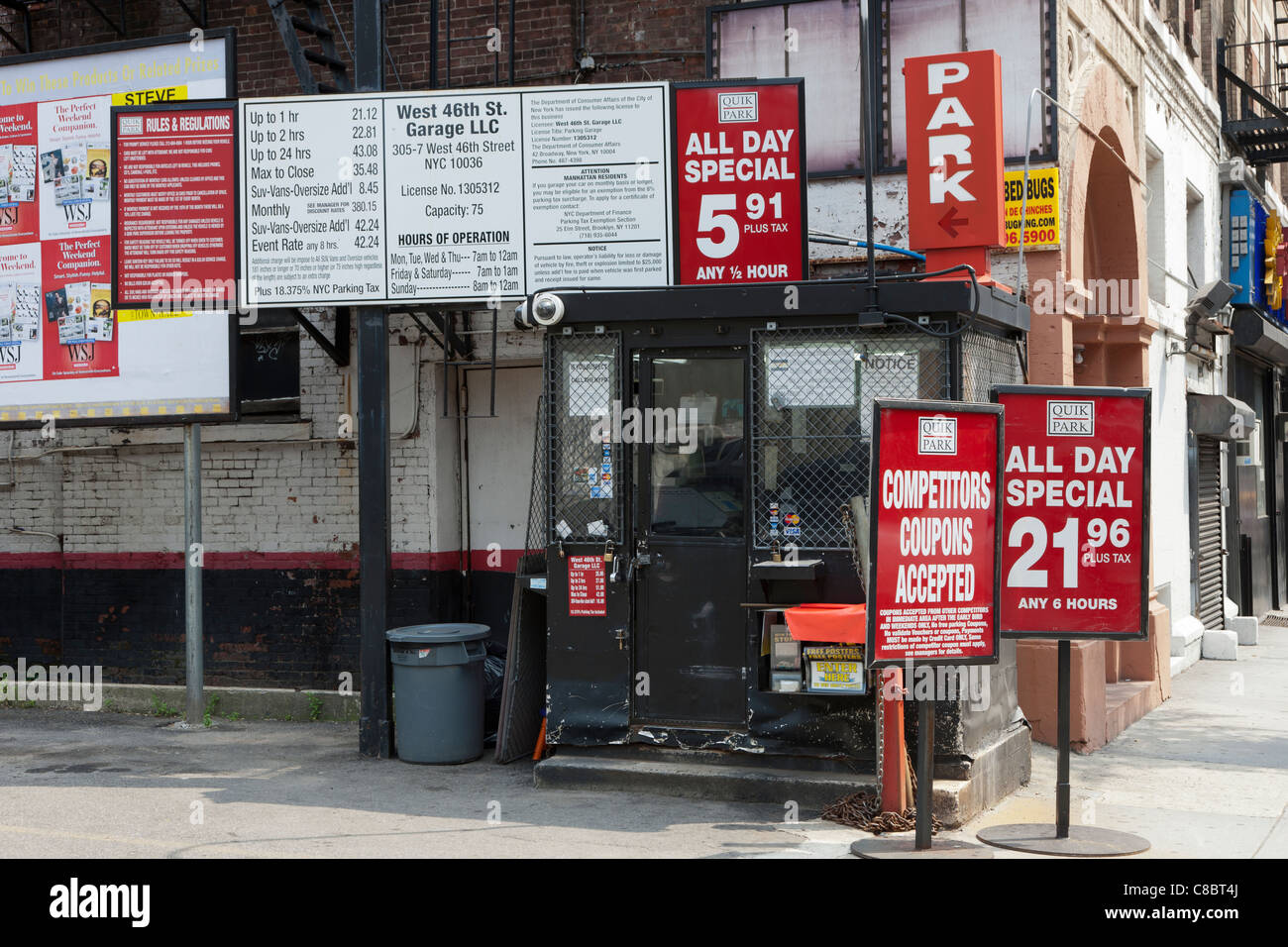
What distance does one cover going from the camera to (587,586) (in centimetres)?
867

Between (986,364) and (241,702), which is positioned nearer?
(986,364)

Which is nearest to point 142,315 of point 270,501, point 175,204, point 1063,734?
point 175,204

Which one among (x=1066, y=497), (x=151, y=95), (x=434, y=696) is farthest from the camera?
(x=151, y=95)

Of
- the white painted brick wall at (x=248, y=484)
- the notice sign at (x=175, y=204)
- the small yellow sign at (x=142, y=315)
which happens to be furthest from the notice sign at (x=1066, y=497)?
the small yellow sign at (x=142, y=315)

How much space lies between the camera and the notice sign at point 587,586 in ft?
28.3

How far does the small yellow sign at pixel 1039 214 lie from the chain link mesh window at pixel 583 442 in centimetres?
339

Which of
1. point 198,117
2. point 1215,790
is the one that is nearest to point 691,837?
point 1215,790

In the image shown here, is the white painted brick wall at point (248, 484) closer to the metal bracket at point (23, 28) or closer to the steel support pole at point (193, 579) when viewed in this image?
the steel support pole at point (193, 579)

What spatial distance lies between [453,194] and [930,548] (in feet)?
14.6

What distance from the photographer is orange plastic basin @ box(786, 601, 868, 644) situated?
7.68m

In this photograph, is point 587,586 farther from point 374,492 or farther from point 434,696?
point 374,492

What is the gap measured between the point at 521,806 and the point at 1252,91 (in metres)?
14.1

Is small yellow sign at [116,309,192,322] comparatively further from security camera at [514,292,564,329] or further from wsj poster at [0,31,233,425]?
security camera at [514,292,564,329]

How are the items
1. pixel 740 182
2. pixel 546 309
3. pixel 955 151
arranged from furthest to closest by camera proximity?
pixel 740 182 < pixel 955 151 < pixel 546 309
